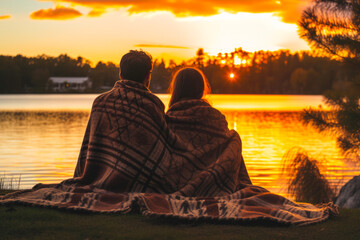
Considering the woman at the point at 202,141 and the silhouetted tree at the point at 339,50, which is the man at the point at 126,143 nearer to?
the woman at the point at 202,141

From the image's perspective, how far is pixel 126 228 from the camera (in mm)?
3086

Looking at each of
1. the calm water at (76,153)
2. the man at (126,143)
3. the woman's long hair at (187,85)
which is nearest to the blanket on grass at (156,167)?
the man at (126,143)

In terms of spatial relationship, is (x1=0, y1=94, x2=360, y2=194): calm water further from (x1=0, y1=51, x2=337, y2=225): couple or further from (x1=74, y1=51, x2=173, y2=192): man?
(x1=74, y1=51, x2=173, y2=192): man

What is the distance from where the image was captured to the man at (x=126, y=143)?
388cm

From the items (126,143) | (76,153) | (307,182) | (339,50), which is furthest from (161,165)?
(76,153)

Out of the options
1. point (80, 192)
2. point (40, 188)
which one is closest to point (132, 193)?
point (80, 192)

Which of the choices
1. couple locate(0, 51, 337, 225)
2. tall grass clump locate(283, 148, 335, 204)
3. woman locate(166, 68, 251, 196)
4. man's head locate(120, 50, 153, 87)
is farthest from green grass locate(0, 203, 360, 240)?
tall grass clump locate(283, 148, 335, 204)

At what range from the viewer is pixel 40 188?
396cm

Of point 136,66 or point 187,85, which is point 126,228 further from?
point 187,85

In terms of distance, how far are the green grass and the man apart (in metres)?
0.54

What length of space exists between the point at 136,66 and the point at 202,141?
0.88 metres

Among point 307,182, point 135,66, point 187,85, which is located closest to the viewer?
point 135,66

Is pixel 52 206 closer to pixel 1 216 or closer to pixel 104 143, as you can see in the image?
pixel 1 216

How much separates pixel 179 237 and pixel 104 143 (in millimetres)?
1339
